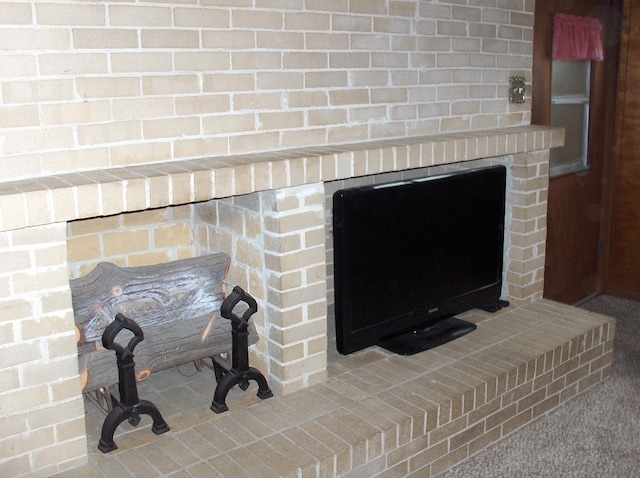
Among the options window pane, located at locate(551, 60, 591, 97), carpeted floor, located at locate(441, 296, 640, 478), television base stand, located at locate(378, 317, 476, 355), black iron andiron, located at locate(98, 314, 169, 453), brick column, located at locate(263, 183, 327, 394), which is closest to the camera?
black iron andiron, located at locate(98, 314, 169, 453)

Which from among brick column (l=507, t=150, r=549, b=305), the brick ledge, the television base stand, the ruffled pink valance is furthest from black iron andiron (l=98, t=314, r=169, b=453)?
the ruffled pink valance

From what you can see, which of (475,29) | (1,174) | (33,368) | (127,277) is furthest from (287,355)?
(475,29)

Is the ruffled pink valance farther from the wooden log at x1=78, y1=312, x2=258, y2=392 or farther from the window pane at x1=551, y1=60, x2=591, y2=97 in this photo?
the wooden log at x1=78, y1=312, x2=258, y2=392

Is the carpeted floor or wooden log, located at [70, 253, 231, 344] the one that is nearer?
wooden log, located at [70, 253, 231, 344]

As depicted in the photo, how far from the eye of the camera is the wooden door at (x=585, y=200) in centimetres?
407

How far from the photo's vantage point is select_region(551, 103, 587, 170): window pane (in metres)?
4.00

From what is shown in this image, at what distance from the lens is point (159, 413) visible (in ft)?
7.43

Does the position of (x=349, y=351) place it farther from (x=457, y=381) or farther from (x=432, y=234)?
(x=432, y=234)

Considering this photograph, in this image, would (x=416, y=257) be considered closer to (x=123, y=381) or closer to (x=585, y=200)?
(x=123, y=381)

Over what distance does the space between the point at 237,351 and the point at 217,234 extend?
1.54ft

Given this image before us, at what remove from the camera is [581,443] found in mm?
2764

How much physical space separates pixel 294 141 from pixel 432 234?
813 mm

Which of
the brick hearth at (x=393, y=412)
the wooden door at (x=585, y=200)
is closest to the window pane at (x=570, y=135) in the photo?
the wooden door at (x=585, y=200)

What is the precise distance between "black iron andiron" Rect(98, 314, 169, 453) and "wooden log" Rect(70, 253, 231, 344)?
0.09m
